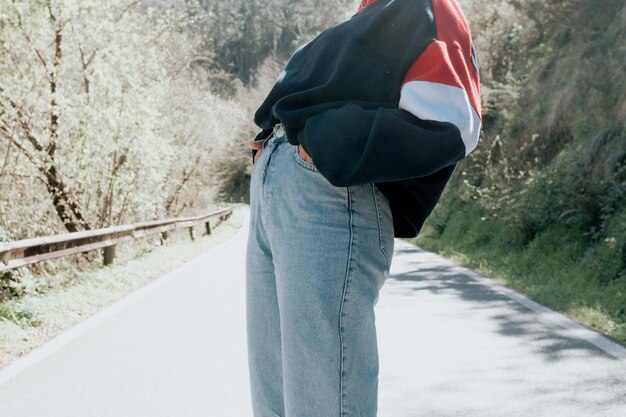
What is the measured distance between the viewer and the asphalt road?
4355mm

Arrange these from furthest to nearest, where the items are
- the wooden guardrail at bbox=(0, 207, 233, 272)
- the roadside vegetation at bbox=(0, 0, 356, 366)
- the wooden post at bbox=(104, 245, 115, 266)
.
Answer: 1. the wooden post at bbox=(104, 245, 115, 266)
2. the roadside vegetation at bbox=(0, 0, 356, 366)
3. the wooden guardrail at bbox=(0, 207, 233, 272)

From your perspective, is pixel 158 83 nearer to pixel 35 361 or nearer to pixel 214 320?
pixel 214 320

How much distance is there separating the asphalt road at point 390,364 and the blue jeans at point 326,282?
2.45 m

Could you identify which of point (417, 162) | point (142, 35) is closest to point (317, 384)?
point (417, 162)

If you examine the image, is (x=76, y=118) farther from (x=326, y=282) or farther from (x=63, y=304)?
(x=326, y=282)

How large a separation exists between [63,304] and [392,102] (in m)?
6.84

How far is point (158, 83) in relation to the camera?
1628 centimetres

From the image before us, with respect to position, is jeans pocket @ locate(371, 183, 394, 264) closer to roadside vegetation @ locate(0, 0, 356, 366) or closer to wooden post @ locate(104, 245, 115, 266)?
roadside vegetation @ locate(0, 0, 356, 366)

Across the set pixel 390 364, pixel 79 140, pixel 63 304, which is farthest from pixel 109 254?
pixel 390 364

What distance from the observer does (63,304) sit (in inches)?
313

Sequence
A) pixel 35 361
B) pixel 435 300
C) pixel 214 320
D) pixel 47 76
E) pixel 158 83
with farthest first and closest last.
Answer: pixel 158 83 → pixel 47 76 → pixel 435 300 → pixel 214 320 → pixel 35 361

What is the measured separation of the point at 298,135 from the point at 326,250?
0.92 ft

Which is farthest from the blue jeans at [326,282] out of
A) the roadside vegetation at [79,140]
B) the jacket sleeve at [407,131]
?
the roadside vegetation at [79,140]

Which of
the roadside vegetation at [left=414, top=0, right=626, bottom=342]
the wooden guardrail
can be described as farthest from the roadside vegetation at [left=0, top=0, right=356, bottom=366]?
the roadside vegetation at [left=414, top=0, right=626, bottom=342]
